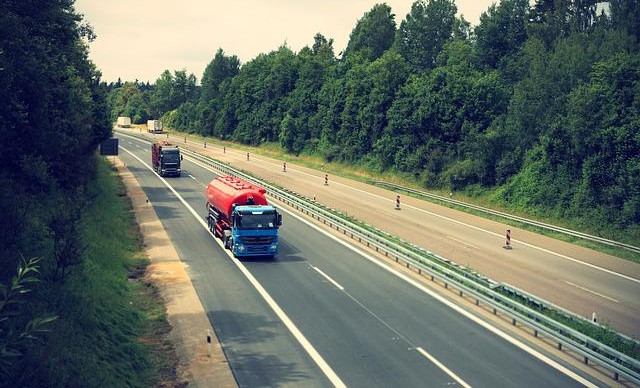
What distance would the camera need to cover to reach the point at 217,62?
150000 millimetres

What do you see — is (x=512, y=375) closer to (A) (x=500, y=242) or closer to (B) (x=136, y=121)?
(A) (x=500, y=242)

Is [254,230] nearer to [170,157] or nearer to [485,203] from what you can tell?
[485,203]

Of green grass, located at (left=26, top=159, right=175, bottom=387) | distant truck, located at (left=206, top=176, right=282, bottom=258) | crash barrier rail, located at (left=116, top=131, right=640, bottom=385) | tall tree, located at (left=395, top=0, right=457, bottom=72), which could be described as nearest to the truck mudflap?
distant truck, located at (left=206, top=176, right=282, bottom=258)

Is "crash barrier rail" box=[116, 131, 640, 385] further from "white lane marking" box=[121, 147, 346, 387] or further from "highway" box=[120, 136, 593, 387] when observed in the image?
"white lane marking" box=[121, 147, 346, 387]

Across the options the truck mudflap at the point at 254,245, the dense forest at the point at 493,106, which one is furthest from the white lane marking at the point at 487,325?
the dense forest at the point at 493,106

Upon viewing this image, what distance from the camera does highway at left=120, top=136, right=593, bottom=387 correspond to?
17.1m

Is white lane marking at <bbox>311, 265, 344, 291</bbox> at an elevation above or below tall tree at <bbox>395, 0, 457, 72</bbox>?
below

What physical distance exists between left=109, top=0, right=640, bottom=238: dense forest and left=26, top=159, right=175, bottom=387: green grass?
3302 centimetres

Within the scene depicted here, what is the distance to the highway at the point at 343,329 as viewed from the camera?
17.1 m

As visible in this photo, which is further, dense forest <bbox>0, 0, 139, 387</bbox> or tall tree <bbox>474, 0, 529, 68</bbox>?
tall tree <bbox>474, 0, 529, 68</bbox>

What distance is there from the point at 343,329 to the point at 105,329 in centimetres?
811

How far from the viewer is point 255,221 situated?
29.8 metres

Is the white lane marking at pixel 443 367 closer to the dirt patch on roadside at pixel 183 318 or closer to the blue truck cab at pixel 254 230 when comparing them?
the dirt patch on roadside at pixel 183 318

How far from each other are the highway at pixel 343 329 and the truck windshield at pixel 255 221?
79.4 inches
